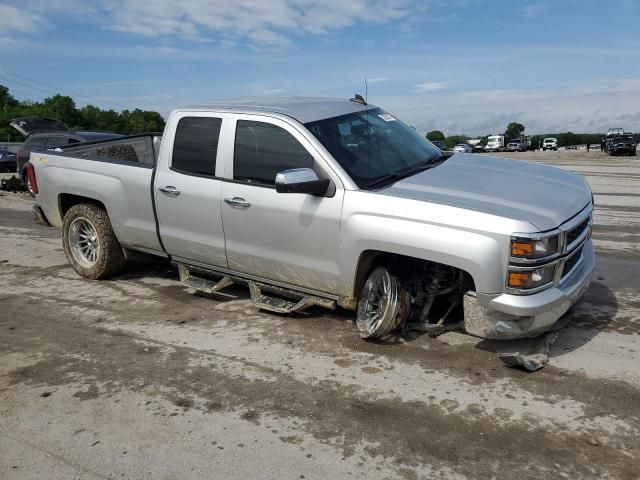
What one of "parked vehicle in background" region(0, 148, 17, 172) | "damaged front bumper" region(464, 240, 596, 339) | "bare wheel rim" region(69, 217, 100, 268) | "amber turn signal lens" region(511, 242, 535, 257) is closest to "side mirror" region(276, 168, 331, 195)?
"damaged front bumper" region(464, 240, 596, 339)

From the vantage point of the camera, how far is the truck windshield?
4.65 m

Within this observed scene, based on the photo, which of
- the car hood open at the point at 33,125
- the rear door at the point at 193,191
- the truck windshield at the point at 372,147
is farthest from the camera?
the car hood open at the point at 33,125

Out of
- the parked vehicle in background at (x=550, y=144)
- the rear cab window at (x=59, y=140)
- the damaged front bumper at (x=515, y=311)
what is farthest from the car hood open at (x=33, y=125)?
the parked vehicle in background at (x=550, y=144)

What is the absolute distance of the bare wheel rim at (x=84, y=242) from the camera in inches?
257

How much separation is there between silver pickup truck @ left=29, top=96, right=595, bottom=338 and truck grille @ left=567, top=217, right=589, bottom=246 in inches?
0.7

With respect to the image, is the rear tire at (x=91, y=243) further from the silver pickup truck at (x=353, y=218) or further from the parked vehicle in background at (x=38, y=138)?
the parked vehicle in background at (x=38, y=138)

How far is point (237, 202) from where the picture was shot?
4965 mm

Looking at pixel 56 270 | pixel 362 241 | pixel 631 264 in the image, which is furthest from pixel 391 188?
pixel 56 270

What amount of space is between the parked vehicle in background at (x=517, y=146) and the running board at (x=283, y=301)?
237 feet

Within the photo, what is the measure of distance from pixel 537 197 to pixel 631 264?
3.34 metres

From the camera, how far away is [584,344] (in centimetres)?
452

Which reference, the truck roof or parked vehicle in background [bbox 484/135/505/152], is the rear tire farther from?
parked vehicle in background [bbox 484/135/505/152]

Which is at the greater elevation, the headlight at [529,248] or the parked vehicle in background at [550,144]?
the headlight at [529,248]

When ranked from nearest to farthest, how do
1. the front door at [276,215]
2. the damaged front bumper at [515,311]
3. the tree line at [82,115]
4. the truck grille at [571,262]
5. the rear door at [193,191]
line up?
the damaged front bumper at [515,311]
the truck grille at [571,262]
the front door at [276,215]
the rear door at [193,191]
the tree line at [82,115]
